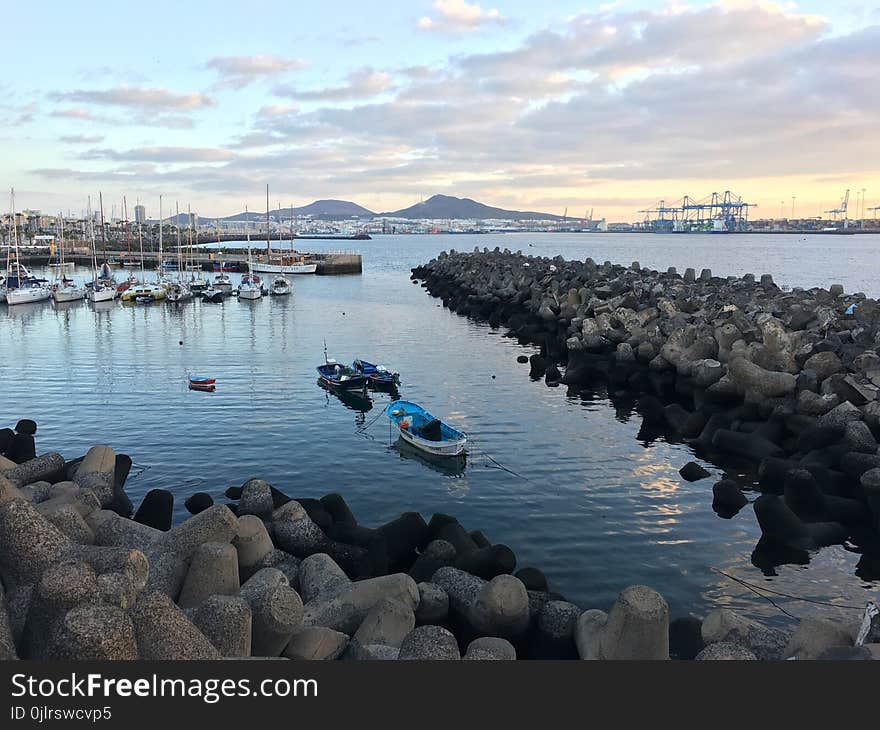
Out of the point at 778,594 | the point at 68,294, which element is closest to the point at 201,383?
the point at 778,594

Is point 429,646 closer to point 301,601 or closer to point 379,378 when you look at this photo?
point 301,601

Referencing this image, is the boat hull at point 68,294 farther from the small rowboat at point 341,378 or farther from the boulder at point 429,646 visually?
the boulder at point 429,646

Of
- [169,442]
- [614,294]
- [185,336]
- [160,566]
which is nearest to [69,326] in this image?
[185,336]

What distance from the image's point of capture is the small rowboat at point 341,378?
1115 inches

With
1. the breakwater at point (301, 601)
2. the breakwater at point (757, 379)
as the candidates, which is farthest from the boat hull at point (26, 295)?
the breakwater at point (301, 601)

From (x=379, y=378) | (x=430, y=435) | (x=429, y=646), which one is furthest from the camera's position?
(x=379, y=378)

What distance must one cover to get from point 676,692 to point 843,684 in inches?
57.7

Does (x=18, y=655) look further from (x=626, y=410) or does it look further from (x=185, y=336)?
(x=185, y=336)

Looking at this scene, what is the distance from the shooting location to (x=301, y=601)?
949 cm

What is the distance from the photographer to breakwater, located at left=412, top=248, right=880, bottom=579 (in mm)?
15062

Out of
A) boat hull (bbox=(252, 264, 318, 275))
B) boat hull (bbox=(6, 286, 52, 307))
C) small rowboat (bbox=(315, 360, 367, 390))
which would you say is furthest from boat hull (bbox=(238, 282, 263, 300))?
small rowboat (bbox=(315, 360, 367, 390))

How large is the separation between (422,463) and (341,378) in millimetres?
9391

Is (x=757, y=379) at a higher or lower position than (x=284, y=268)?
lower

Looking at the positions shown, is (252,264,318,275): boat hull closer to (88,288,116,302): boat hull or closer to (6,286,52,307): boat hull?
(88,288,116,302): boat hull
